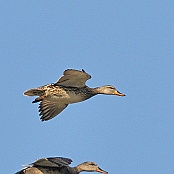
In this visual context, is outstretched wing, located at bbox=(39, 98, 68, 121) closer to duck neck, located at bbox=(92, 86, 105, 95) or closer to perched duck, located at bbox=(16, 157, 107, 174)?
duck neck, located at bbox=(92, 86, 105, 95)

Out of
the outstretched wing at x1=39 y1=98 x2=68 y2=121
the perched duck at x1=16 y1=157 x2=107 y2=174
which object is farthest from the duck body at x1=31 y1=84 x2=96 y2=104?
the perched duck at x1=16 y1=157 x2=107 y2=174

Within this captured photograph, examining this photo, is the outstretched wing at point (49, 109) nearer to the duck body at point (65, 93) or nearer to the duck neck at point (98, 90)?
the duck body at point (65, 93)

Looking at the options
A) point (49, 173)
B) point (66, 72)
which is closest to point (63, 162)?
point (49, 173)

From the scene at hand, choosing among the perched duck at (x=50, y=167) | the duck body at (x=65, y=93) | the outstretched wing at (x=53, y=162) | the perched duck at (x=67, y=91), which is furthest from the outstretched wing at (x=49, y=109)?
the outstretched wing at (x=53, y=162)

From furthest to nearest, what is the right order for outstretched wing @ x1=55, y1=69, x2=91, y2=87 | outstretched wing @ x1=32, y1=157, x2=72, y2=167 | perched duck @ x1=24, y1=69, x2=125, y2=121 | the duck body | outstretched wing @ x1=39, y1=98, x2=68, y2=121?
outstretched wing @ x1=39, y1=98, x2=68, y2=121 → the duck body → perched duck @ x1=24, y1=69, x2=125, y2=121 → outstretched wing @ x1=55, y1=69, x2=91, y2=87 → outstretched wing @ x1=32, y1=157, x2=72, y2=167

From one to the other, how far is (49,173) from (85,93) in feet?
10.2

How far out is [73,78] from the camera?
97.6 feet

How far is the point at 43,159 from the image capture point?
27.6m

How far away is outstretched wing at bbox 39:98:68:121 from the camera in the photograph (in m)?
31.5

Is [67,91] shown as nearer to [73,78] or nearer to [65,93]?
[65,93]

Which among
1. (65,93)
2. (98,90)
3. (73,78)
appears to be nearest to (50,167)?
(65,93)

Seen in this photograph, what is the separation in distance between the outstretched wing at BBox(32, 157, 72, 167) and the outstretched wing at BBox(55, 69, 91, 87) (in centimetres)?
264

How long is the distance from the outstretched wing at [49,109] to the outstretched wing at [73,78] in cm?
154

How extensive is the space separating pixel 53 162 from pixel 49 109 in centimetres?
421
